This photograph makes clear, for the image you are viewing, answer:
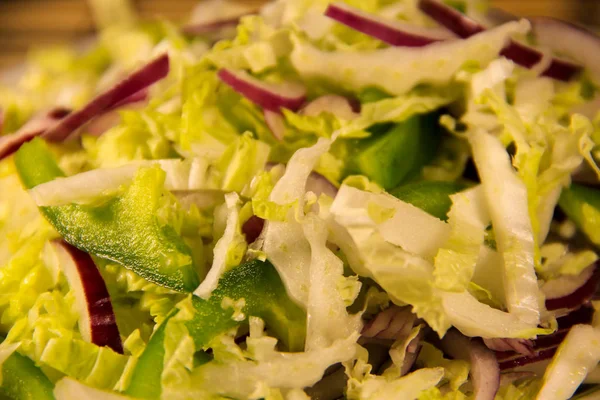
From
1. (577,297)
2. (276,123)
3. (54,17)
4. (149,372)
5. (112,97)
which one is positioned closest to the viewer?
(149,372)

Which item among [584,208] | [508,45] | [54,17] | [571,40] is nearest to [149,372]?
[584,208]

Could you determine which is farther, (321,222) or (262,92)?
(262,92)

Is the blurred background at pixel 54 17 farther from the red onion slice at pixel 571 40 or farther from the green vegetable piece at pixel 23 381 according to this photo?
the green vegetable piece at pixel 23 381

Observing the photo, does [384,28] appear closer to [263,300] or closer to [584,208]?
[584,208]

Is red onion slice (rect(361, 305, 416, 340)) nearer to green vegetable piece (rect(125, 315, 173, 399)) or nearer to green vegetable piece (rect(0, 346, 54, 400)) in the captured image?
green vegetable piece (rect(125, 315, 173, 399))

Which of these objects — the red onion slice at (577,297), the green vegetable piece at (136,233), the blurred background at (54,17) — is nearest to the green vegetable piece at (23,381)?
the green vegetable piece at (136,233)

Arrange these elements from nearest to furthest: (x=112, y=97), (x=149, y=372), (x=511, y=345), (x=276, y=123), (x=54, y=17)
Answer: (x=149, y=372) → (x=511, y=345) → (x=276, y=123) → (x=112, y=97) → (x=54, y=17)

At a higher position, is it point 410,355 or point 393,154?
point 393,154

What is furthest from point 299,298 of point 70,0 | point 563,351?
point 70,0
